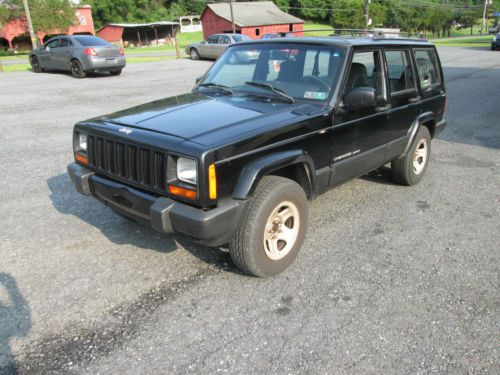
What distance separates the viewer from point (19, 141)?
24.8 ft

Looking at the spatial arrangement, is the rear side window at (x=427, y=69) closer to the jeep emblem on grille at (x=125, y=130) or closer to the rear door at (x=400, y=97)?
the rear door at (x=400, y=97)

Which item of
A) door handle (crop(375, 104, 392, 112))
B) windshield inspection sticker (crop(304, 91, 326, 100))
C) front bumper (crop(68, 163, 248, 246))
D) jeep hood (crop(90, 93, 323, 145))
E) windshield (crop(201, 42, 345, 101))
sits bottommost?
front bumper (crop(68, 163, 248, 246))

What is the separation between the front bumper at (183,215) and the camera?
279cm

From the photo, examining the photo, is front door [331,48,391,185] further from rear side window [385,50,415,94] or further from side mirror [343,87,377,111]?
rear side window [385,50,415,94]

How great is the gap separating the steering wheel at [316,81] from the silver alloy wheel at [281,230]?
3.87 feet

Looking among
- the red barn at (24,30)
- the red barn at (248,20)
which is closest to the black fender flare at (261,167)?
the red barn at (248,20)

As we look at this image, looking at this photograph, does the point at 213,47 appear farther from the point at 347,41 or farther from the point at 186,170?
the point at 186,170

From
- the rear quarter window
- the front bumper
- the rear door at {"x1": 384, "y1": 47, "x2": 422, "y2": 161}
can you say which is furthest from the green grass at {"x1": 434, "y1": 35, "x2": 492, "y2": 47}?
the front bumper

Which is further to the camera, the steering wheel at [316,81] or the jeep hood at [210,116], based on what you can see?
the steering wheel at [316,81]

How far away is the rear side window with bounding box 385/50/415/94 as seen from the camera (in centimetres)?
458

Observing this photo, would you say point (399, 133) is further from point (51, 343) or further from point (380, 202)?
point (51, 343)

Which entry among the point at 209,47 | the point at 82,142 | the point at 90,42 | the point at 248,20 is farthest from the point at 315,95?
the point at 248,20

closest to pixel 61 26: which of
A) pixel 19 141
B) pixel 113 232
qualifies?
pixel 19 141

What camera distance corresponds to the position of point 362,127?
412 centimetres
